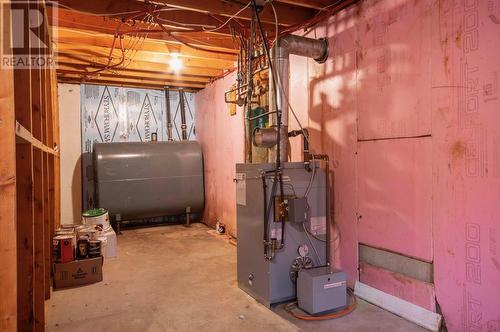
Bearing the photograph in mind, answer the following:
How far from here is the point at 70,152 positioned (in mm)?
5582

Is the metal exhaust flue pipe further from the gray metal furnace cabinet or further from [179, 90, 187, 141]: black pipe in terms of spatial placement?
[179, 90, 187, 141]: black pipe

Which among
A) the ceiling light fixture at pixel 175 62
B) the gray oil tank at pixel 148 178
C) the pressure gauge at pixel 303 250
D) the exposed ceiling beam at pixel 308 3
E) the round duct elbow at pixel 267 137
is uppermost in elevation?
the ceiling light fixture at pixel 175 62

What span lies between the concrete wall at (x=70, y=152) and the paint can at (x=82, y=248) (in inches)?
99.9

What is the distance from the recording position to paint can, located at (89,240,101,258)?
329 cm

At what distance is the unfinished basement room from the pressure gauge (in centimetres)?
2

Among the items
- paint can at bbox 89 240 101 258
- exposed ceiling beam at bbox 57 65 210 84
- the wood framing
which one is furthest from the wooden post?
exposed ceiling beam at bbox 57 65 210 84

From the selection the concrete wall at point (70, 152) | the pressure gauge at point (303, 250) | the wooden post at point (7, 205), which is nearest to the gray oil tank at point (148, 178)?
the concrete wall at point (70, 152)

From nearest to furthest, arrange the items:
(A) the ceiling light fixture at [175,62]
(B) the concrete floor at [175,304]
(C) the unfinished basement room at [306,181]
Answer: (C) the unfinished basement room at [306,181]
(B) the concrete floor at [175,304]
(A) the ceiling light fixture at [175,62]

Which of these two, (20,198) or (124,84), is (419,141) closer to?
(20,198)

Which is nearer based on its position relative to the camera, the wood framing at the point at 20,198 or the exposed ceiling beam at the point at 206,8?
the wood framing at the point at 20,198

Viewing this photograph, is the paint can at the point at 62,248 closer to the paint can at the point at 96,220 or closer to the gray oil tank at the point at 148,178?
the paint can at the point at 96,220

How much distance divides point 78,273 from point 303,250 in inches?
77.2

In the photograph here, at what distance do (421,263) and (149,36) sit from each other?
309 cm

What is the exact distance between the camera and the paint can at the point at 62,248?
3.13 m
